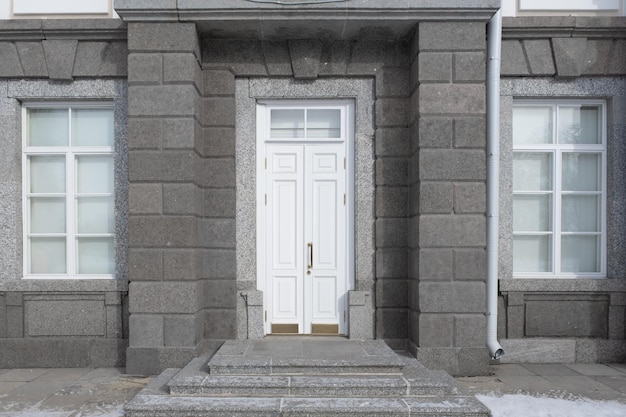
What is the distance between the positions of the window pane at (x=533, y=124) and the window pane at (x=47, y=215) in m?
5.82

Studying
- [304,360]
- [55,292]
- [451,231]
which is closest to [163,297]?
[55,292]

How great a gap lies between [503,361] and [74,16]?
21.8 ft

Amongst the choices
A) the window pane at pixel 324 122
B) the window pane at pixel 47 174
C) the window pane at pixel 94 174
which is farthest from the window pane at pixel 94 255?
the window pane at pixel 324 122

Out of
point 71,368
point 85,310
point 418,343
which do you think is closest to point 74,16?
point 85,310

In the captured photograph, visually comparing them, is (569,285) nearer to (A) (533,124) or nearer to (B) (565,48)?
(A) (533,124)

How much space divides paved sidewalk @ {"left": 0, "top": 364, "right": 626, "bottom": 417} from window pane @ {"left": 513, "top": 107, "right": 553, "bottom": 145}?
2786 mm

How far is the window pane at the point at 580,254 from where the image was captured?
21.1 ft

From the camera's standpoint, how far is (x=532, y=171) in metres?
6.44

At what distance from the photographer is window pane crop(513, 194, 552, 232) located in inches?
253

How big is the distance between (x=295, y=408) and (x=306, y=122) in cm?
344

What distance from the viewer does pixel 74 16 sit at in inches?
242

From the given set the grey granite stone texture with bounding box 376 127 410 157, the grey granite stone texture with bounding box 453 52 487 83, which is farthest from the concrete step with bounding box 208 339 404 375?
the grey granite stone texture with bounding box 453 52 487 83

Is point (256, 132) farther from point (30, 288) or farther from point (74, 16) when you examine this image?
point (30, 288)

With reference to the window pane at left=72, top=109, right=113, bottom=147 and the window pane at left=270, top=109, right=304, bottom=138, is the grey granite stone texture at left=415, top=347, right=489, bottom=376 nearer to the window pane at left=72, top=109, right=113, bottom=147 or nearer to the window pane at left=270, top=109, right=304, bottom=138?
the window pane at left=270, top=109, right=304, bottom=138
